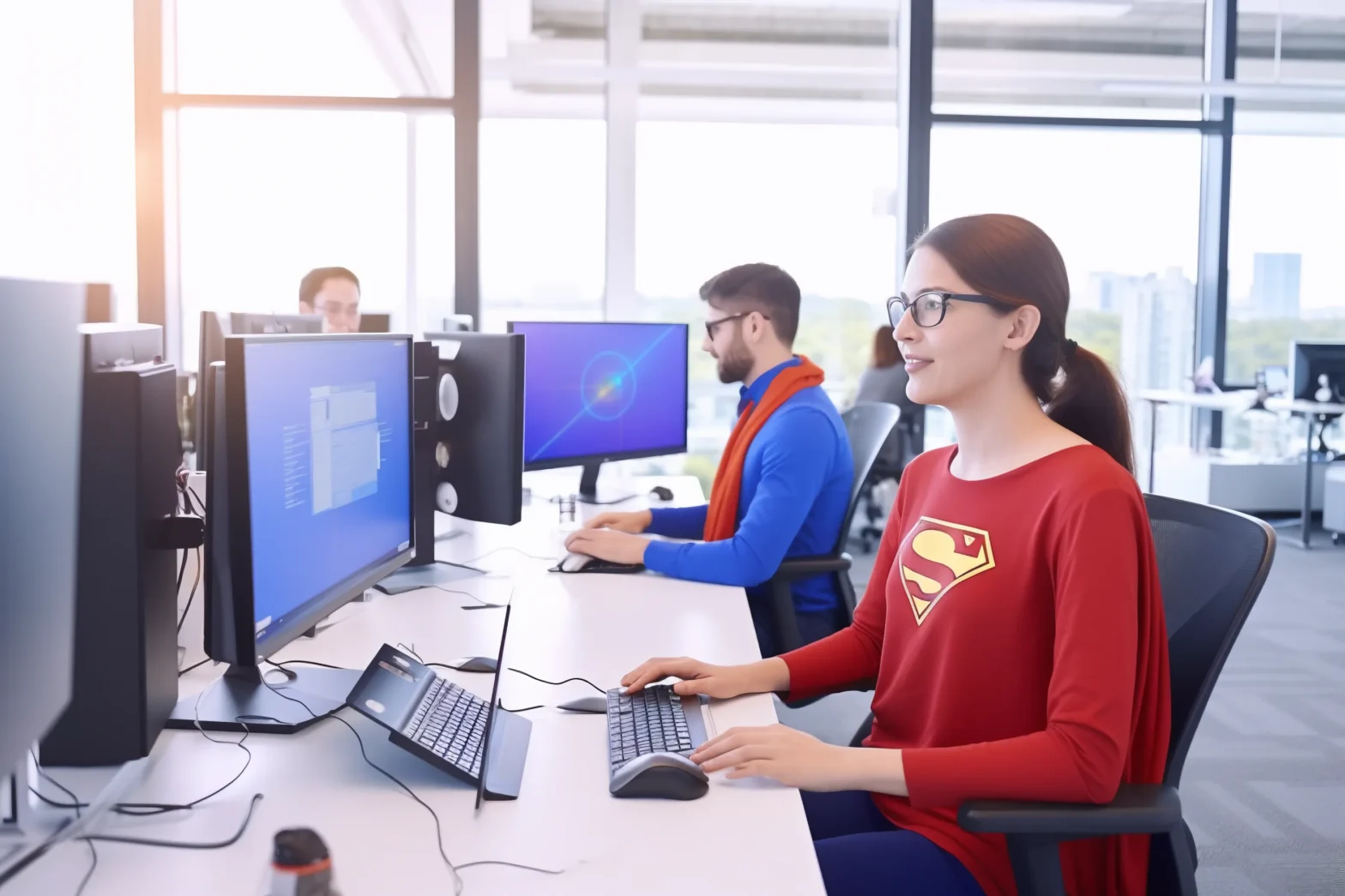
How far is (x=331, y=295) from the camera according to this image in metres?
4.28

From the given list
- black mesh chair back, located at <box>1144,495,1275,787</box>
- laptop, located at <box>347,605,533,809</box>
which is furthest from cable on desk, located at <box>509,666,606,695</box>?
black mesh chair back, located at <box>1144,495,1275,787</box>

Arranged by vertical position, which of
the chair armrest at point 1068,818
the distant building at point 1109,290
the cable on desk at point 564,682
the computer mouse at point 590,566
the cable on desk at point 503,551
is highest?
the distant building at point 1109,290

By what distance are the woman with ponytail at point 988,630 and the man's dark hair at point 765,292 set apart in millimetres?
1037

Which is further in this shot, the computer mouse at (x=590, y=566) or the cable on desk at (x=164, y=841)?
the computer mouse at (x=590, y=566)

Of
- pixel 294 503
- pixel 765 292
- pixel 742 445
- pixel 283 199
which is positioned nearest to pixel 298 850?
pixel 294 503

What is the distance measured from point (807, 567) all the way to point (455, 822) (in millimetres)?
1341

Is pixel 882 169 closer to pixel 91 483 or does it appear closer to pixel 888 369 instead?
pixel 888 369

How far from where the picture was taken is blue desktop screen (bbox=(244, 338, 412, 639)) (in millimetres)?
1175

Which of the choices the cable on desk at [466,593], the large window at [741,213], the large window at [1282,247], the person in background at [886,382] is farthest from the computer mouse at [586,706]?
the large window at [1282,247]

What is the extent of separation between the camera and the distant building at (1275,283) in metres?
6.39

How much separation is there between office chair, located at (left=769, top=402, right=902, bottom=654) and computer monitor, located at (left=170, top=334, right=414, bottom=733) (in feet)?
3.00

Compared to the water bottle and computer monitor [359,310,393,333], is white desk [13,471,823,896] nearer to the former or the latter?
the water bottle

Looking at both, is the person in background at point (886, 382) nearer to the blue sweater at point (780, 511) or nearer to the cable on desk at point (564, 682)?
the blue sweater at point (780, 511)

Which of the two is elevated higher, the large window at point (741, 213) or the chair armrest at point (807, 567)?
the large window at point (741, 213)
